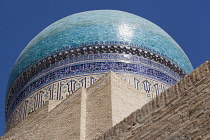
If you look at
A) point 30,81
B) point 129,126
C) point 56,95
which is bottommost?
point 129,126

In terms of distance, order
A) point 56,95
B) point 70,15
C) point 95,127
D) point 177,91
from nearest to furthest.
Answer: point 177,91
point 95,127
point 56,95
point 70,15

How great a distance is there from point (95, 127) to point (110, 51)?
2679 millimetres

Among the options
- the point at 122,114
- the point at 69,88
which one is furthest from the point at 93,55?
the point at 122,114

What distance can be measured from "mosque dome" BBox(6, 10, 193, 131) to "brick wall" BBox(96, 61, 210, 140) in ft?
12.2

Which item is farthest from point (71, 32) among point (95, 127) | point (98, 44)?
point (95, 127)

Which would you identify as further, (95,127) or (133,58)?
(133,58)

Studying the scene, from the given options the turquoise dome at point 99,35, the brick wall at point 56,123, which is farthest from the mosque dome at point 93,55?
the brick wall at point 56,123

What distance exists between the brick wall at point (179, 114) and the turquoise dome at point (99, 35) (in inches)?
170

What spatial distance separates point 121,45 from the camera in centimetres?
751

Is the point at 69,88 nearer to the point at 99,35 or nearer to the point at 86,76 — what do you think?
the point at 86,76

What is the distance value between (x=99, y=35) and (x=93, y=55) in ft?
1.48

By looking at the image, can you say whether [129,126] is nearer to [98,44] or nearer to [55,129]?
[55,129]

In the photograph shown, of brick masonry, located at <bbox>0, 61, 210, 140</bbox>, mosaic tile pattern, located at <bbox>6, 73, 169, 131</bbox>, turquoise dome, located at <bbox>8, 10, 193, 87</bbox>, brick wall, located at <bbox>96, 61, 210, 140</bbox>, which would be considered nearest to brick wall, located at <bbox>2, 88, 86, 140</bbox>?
brick masonry, located at <bbox>0, 61, 210, 140</bbox>

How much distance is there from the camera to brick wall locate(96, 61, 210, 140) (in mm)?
2828
